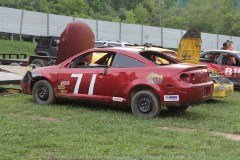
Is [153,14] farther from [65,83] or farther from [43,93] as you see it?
[65,83]

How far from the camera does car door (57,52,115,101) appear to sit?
432 inches

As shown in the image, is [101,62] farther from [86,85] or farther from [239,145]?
[239,145]

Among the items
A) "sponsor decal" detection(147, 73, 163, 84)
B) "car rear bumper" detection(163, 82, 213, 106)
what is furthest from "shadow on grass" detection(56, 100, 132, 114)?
"car rear bumper" detection(163, 82, 213, 106)

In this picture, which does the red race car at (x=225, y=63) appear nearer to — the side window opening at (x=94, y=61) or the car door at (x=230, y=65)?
the car door at (x=230, y=65)

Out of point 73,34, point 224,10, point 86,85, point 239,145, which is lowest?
point 239,145

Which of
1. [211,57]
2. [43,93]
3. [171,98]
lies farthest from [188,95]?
[211,57]

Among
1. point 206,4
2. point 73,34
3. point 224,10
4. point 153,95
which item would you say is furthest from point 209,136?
point 206,4

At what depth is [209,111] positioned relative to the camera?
12.1 metres

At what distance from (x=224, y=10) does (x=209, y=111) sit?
74911 millimetres

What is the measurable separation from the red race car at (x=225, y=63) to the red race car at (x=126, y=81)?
6.59 meters

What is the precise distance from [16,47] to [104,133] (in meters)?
29.4

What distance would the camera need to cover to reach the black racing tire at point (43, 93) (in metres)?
11.6

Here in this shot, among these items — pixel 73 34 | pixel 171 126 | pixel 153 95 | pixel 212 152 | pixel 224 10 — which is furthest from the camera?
pixel 224 10

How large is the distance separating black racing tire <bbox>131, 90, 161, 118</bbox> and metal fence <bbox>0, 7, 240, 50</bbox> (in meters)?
27.9
